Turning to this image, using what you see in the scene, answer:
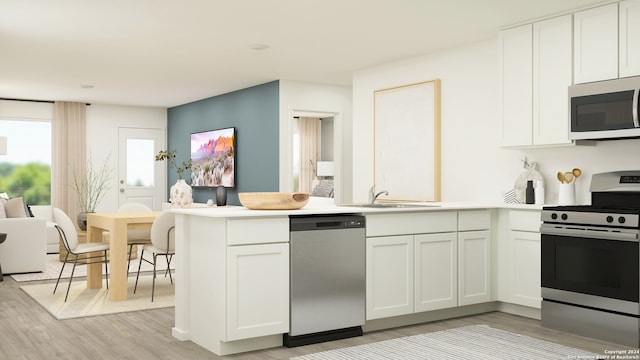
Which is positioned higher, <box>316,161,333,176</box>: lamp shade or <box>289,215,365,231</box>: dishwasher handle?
<box>316,161,333,176</box>: lamp shade

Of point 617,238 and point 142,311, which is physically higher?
point 617,238

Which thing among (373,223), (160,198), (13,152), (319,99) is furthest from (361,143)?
(13,152)

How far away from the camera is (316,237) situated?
396 centimetres

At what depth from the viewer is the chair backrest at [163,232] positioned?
17.6ft

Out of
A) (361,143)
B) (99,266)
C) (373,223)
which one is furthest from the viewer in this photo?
(361,143)

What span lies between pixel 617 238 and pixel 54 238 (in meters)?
7.38

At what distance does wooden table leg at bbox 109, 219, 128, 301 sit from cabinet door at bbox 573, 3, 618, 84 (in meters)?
3.93

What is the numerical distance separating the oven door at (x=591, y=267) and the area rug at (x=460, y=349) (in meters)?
0.44

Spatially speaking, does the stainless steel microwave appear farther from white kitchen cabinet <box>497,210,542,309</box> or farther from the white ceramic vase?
the white ceramic vase

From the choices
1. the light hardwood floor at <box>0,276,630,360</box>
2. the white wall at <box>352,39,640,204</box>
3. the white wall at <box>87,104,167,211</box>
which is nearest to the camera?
the light hardwood floor at <box>0,276,630,360</box>

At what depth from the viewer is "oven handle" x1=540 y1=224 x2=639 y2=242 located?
3910 millimetres

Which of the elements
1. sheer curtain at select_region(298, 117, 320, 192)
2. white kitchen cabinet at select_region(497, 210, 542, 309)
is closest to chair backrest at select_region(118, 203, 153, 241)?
white kitchen cabinet at select_region(497, 210, 542, 309)

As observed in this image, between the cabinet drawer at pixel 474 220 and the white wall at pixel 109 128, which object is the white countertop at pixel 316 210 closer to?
the cabinet drawer at pixel 474 220

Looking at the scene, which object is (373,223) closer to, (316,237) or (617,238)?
(316,237)
